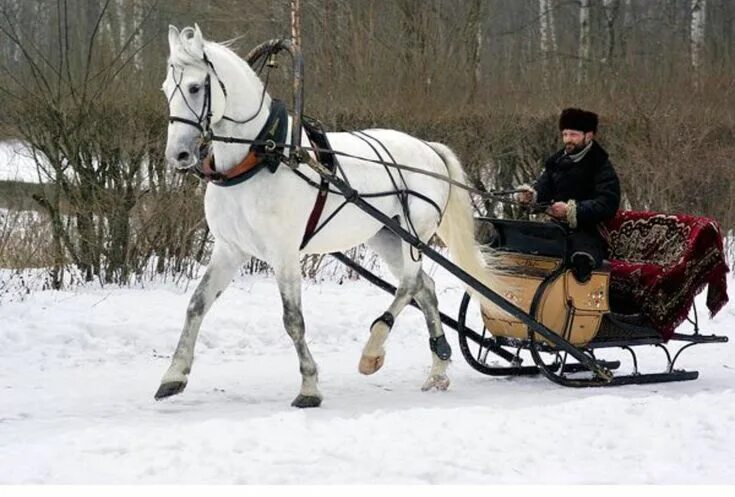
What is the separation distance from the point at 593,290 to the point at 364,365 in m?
1.56

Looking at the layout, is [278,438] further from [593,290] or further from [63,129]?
[63,129]

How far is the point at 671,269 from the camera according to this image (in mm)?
7121

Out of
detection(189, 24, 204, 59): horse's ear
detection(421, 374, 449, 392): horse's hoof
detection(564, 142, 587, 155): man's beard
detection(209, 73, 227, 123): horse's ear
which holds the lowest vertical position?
detection(421, 374, 449, 392): horse's hoof

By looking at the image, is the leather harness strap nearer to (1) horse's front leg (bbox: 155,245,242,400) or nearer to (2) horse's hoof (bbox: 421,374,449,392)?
(1) horse's front leg (bbox: 155,245,242,400)

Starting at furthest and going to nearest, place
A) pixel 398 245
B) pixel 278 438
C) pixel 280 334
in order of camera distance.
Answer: pixel 280 334 → pixel 398 245 → pixel 278 438

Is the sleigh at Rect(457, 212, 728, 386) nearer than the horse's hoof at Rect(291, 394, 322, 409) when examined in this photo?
No

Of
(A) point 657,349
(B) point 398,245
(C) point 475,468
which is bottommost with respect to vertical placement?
(A) point 657,349

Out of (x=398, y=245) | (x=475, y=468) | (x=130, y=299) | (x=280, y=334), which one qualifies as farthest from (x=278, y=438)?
(x=130, y=299)

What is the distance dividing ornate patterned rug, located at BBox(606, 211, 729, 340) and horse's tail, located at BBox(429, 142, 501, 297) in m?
0.85

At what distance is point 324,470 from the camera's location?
177 inches

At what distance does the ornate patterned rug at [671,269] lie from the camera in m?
7.16

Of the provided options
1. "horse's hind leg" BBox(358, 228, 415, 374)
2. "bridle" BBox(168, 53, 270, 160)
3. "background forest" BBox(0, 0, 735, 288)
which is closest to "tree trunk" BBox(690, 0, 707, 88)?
"background forest" BBox(0, 0, 735, 288)

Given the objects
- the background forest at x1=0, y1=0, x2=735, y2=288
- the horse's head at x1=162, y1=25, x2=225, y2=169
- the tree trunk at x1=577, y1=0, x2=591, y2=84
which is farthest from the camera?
the tree trunk at x1=577, y1=0, x2=591, y2=84

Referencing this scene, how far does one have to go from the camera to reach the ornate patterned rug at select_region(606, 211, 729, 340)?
716 cm
